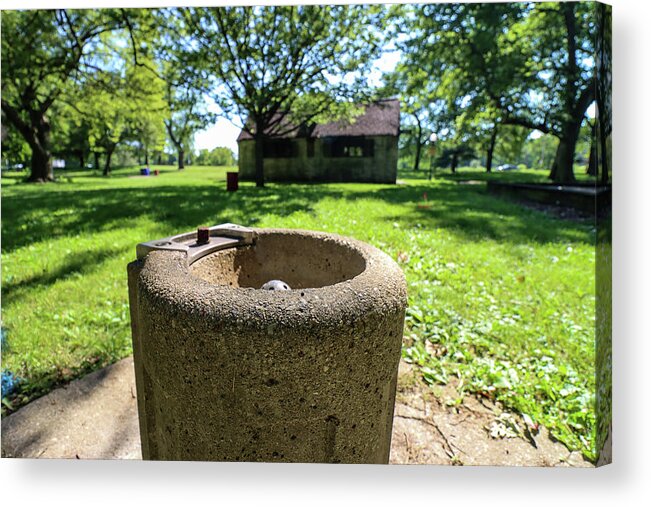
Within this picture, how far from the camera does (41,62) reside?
286 cm

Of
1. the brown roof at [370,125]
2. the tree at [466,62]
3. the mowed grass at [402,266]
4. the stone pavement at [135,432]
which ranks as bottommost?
the stone pavement at [135,432]

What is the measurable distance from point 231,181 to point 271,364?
212cm

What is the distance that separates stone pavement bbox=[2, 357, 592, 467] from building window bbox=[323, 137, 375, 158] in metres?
A: 1.89

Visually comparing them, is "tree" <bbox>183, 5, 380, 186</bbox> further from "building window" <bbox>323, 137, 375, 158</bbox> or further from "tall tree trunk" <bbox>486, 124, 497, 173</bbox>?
"tall tree trunk" <bbox>486, 124, 497, 173</bbox>

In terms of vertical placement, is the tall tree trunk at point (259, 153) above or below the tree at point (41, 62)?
below

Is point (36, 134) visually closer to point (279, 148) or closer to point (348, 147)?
point (279, 148)

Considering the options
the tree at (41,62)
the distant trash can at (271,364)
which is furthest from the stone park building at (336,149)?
the distant trash can at (271,364)

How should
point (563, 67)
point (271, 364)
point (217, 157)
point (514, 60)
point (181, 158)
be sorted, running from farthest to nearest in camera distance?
point (514, 60)
point (181, 158)
point (217, 157)
point (563, 67)
point (271, 364)

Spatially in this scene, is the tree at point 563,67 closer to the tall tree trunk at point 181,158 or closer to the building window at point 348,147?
the building window at point 348,147

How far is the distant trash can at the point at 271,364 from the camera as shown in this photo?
872mm

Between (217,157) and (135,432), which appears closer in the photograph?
(135,432)

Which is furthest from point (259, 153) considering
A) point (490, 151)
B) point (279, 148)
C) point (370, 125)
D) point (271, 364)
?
point (271, 364)

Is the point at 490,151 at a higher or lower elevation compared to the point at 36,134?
lower

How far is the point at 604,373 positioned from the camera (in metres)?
1.74
